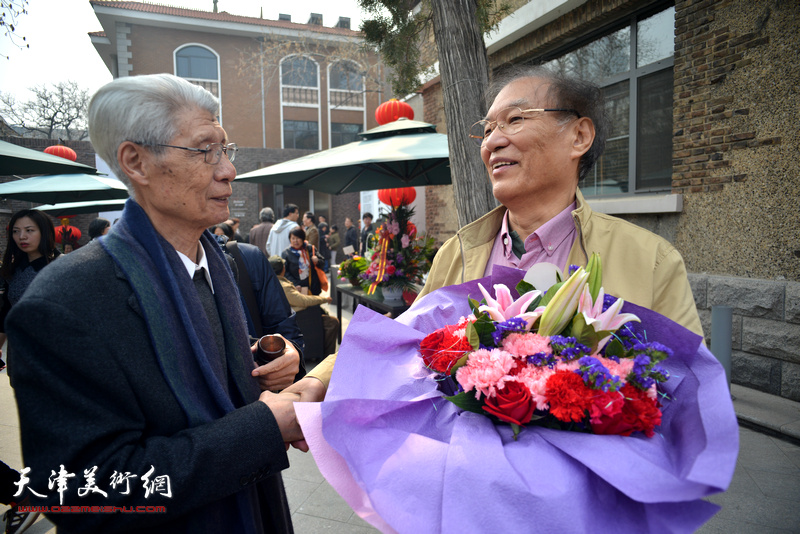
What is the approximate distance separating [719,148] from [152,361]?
203 inches

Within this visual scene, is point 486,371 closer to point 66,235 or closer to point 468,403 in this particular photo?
point 468,403

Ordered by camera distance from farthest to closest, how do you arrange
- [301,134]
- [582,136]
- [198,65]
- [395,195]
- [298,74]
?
[301,134] < [298,74] < [198,65] < [395,195] < [582,136]

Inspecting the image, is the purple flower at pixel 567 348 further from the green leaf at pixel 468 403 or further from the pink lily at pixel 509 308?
the green leaf at pixel 468 403

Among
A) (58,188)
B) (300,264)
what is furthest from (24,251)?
(58,188)

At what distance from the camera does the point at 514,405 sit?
36.1 inches

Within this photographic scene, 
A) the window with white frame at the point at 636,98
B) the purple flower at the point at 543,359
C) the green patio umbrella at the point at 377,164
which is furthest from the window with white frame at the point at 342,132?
the purple flower at the point at 543,359

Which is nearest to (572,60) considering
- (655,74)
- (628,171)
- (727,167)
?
(655,74)

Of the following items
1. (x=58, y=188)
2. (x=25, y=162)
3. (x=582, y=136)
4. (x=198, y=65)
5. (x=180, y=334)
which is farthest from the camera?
(x=198, y=65)

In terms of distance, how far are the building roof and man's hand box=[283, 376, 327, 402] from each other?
879 inches

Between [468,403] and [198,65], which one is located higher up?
[198,65]

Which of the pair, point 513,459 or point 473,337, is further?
point 473,337

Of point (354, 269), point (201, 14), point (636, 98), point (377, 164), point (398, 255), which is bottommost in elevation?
point (354, 269)

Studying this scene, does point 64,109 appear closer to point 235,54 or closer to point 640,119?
point 235,54

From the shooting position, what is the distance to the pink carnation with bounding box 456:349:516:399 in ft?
3.09
